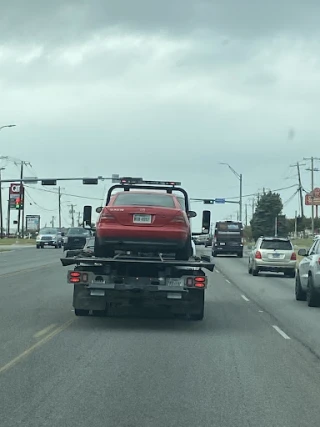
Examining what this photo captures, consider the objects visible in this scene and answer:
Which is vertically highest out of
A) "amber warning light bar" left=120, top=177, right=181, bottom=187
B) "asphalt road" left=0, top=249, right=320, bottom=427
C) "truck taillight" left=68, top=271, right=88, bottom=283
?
"amber warning light bar" left=120, top=177, right=181, bottom=187

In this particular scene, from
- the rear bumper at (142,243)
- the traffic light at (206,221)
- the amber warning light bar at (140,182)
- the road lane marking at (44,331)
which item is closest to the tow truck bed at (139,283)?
the rear bumper at (142,243)

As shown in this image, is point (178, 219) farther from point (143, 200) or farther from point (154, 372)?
point (154, 372)

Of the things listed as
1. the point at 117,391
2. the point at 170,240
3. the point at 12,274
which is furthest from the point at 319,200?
the point at 117,391

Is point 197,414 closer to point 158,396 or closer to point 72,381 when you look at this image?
point 158,396

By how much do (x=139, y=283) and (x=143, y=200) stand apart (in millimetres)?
2410

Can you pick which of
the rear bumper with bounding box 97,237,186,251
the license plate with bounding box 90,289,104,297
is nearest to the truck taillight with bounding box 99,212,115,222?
the rear bumper with bounding box 97,237,186,251

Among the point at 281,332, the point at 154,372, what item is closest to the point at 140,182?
the point at 281,332

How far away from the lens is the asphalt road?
26.5ft

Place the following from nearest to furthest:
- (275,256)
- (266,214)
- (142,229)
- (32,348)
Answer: (32,348) → (142,229) → (275,256) → (266,214)

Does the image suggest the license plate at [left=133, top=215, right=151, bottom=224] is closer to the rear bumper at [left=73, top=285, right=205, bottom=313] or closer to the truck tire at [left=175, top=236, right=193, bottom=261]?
the truck tire at [left=175, top=236, right=193, bottom=261]

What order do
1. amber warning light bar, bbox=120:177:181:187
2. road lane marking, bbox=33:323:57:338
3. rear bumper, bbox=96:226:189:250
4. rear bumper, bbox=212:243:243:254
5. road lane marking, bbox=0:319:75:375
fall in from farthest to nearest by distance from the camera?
rear bumper, bbox=212:243:243:254, amber warning light bar, bbox=120:177:181:187, rear bumper, bbox=96:226:189:250, road lane marking, bbox=33:323:57:338, road lane marking, bbox=0:319:75:375

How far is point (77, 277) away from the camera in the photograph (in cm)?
1520

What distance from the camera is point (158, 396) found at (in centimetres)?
892

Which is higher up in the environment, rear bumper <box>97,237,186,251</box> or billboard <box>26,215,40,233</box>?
billboard <box>26,215,40,233</box>
